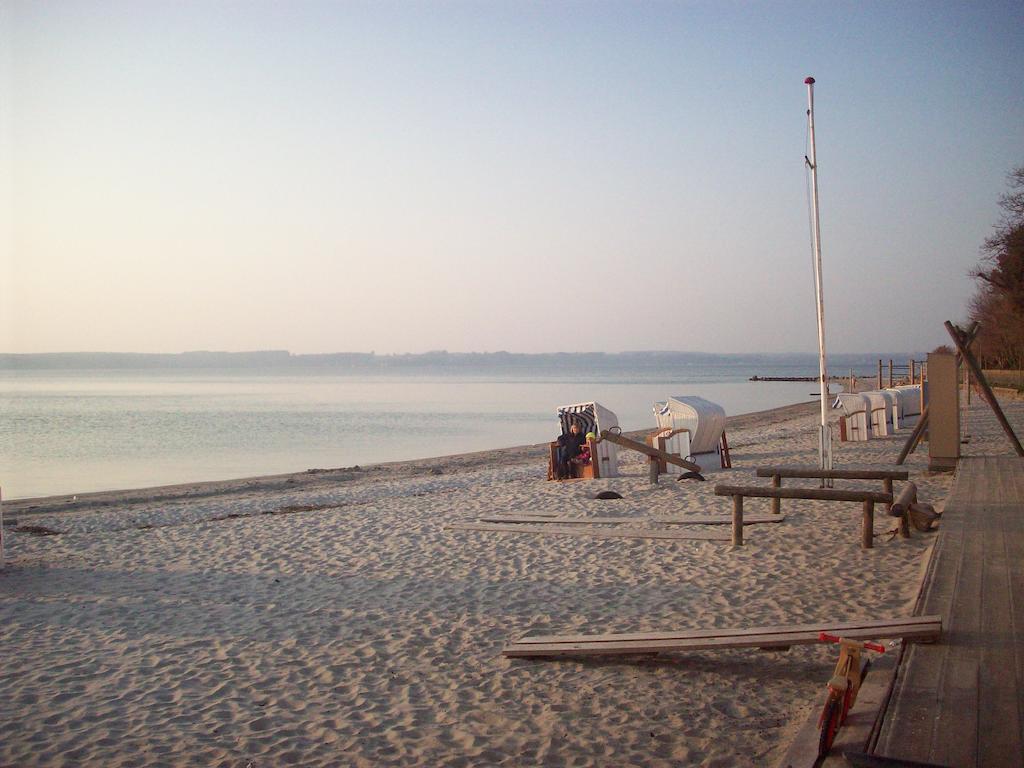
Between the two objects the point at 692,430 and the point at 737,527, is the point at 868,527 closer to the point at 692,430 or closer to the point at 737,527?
the point at 737,527

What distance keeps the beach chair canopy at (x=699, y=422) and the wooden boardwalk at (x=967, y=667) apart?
7.73 meters

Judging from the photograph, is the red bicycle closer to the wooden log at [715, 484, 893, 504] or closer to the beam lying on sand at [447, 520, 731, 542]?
the wooden log at [715, 484, 893, 504]

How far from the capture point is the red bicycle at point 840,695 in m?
3.49

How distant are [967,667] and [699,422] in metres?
11.3

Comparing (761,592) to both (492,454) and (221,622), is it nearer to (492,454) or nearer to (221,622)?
(221,622)

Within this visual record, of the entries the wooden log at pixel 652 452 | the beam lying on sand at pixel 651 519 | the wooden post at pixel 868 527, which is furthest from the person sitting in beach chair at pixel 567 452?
the wooden post at pixel 868 527

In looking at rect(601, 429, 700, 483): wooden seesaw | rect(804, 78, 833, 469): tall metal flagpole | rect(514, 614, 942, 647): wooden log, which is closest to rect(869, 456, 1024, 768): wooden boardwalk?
rect(514, 614, 942, 647): wooden log

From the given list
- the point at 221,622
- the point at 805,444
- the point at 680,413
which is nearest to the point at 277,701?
the point at 221,622

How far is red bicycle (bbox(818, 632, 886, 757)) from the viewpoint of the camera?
3490 millimetres

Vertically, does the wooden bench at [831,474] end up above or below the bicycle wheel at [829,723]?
above

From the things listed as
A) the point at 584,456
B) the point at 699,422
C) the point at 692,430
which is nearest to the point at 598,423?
the point at 584,456

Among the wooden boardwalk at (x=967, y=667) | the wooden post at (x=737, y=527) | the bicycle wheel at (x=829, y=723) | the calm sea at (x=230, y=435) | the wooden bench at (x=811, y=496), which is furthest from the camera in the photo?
the calm sea at (x=230, y=435)

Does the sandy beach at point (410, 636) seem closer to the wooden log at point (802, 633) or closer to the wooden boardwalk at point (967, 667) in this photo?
the wooden log at point (802, 633)

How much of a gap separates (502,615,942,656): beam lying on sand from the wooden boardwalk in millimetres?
125
